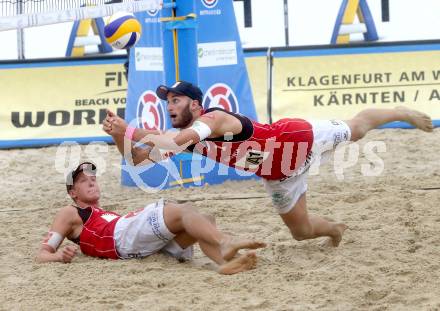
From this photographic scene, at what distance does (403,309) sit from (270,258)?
1.38 m

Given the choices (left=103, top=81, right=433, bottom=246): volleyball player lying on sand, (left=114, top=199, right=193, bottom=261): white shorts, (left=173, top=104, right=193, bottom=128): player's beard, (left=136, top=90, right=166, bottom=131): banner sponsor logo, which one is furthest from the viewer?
(left=136, top=90, right=166, bottom=131): banner sponsor logo

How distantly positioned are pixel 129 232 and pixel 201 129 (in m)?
0.90

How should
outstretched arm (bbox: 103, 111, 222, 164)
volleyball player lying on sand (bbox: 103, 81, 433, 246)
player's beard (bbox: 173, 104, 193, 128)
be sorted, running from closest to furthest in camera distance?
outstretched arm (bbox: 103, 111, 222, 164) → volleyball player lying on sand (bbox: 103, 81, 433, 246) → player's beard (bbox: 173, 104, 193, 128)

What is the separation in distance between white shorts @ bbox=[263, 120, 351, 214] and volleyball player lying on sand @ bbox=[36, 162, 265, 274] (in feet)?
1.95

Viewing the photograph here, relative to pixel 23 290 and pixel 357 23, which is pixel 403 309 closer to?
pixel 23 290

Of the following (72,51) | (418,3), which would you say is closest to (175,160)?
(72,51)

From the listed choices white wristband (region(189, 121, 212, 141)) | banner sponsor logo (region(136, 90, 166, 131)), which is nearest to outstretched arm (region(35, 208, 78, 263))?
white wristband (region(189, 121, 212, 141))

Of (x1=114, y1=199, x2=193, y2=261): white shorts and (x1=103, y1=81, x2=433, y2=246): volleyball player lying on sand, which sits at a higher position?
(x1=103, y1=81, x2=433, y2=246): volleyball player lying on sand

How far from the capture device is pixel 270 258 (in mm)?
5641

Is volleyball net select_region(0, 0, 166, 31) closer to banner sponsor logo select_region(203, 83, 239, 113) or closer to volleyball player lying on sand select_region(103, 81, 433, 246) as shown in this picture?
banner sponsor logo select_region(203, 83, 239, 113)

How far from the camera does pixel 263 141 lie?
5.66 meters

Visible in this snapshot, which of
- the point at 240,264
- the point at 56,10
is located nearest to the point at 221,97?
the point at 56,10

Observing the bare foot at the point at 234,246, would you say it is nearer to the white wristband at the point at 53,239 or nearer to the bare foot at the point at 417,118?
the white wristband at the point at 53,239

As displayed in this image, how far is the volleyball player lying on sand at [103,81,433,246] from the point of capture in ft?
17.3
